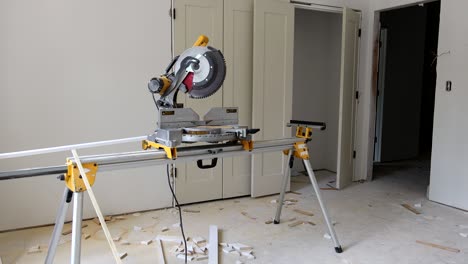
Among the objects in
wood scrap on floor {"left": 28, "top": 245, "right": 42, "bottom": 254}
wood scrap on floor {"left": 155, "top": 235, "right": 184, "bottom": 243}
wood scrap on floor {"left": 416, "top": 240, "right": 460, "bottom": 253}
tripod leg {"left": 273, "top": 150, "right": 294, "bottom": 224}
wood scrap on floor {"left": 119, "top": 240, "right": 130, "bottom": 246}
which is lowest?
wood scrap on floor {"left": 28, "top": 245, "right": 42, "bottom": 254}

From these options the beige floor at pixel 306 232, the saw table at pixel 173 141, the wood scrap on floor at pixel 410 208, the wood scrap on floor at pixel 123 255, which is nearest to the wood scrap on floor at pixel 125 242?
the beige floor at pixel 306 232

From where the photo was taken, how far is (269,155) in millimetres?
4312

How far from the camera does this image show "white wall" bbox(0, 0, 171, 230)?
3.13m

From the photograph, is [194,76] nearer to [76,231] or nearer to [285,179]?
[76,231]

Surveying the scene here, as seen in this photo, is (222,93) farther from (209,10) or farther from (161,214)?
(161,214)

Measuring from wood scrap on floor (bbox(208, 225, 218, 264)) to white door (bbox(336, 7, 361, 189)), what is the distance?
1.98m

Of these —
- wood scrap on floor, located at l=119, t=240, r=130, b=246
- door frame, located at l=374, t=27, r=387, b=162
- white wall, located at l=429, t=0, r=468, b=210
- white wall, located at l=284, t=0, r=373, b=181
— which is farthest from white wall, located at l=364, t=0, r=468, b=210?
wood scrap on floor, located at l=119, t=240, r=130, b=246

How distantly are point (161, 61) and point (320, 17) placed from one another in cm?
275

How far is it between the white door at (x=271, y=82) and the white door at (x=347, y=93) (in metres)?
0.65

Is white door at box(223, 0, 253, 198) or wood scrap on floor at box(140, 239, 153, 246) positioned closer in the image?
wood scrap on floor at box(140, 239, 153, 246)

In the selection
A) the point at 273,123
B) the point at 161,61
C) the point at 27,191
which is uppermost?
the point at 161,61

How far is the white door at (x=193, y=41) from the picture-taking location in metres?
3.70

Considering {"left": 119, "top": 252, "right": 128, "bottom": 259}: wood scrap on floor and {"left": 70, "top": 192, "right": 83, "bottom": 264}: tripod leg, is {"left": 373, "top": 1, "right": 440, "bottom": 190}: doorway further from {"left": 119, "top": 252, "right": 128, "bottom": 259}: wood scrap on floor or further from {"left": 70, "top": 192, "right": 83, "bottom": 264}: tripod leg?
{"left": 70, "top": 192, "right": 83, "bottom": 264}: tripod leg

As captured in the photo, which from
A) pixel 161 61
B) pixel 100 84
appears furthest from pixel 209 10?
pixel 100 84
